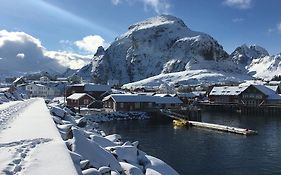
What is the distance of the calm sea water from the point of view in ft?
100.0

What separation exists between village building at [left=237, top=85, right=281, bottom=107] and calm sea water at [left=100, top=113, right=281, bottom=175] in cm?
4094

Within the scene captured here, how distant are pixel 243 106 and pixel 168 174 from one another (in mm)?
83882

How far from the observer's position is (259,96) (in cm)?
9800

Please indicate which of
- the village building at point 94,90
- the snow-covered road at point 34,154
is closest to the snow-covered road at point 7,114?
the snow-covered road at point 34,154

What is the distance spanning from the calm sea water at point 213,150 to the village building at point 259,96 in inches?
1612

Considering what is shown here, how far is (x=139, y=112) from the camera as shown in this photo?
3174 inches

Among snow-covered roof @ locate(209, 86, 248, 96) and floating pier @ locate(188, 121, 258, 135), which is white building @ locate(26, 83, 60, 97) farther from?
floating pier @ locate(188, 121, 258, 135)

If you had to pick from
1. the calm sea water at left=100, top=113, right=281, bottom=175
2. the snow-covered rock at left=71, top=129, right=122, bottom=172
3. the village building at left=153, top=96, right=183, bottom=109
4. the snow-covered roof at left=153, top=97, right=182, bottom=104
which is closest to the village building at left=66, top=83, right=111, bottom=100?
the snow-covered roof at left=153, top=97, right=182, bottom=104

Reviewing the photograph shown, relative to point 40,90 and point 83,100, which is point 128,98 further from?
point 40,90

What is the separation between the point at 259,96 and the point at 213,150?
213 feet

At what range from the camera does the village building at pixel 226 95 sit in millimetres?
105169

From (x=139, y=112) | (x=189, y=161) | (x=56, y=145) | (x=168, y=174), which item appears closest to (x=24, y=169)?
(x=56, y=145)

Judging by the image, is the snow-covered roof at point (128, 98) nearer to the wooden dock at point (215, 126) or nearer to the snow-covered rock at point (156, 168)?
the wooden dock at point (215, 126)

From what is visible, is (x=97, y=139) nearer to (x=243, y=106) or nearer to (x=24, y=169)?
(x=24, y=169)
